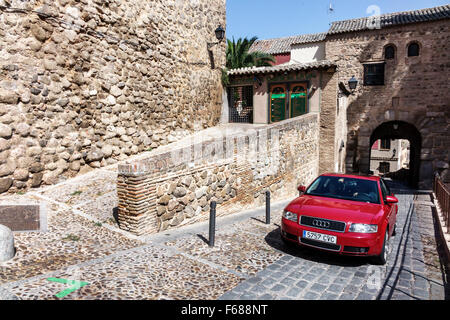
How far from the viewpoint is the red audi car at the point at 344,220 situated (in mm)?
4547

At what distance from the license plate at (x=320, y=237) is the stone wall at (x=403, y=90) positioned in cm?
1461

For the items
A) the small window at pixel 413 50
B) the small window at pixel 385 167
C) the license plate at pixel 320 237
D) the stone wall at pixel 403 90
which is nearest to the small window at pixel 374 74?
the stone wall at pixel 403 90

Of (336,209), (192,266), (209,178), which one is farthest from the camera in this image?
(209,178)

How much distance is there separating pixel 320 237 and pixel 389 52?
17311 millimetres

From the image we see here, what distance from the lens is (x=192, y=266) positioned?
14.5 ft

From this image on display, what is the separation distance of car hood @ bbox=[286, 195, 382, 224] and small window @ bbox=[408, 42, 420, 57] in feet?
53.0

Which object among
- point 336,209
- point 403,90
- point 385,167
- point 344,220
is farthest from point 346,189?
point 385,167

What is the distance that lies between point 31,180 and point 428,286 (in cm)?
787

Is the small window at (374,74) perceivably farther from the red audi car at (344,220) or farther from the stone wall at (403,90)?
the red audi car at (344,220)

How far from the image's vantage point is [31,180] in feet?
23.1

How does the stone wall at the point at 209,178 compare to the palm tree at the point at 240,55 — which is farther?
the palm tree at the point at 240,55

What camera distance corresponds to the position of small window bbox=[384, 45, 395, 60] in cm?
1789

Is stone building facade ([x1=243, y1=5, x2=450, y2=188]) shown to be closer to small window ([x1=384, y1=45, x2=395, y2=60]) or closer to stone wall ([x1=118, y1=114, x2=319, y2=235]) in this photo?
small window ([x1=384, y1=45, x2=395, y2=60])

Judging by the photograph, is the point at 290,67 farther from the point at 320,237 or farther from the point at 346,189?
the point at 320,237
